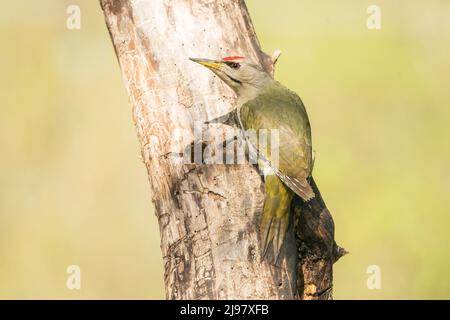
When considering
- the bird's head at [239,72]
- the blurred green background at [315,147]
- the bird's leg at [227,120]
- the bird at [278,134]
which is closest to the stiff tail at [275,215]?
the bird at [278,134]

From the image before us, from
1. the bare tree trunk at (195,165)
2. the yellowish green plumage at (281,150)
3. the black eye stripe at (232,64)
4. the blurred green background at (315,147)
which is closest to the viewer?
the bare tree trunk at (195,165)

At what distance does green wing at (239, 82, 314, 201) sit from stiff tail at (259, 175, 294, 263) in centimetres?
7

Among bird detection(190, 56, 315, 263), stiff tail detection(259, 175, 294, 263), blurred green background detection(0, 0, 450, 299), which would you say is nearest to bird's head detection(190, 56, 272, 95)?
bird detection(190, 56, 315, 263)

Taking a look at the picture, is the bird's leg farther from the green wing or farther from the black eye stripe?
the black eye stripe

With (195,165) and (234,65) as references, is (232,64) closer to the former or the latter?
(234,65)

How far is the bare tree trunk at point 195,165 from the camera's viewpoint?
13.2 feet

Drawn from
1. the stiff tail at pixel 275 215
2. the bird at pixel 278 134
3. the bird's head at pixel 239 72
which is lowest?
the stiff tail at pixel 275 215

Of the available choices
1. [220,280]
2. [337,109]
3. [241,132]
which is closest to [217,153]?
[241,132]

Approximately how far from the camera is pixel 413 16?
832cm

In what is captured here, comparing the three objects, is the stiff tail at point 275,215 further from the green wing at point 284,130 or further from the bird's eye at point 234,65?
the bird's eye at point 234,65

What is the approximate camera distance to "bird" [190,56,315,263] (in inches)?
166

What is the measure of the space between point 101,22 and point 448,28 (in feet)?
11.7

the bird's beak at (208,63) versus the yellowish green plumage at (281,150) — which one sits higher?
the bird's beak at (208,63)
